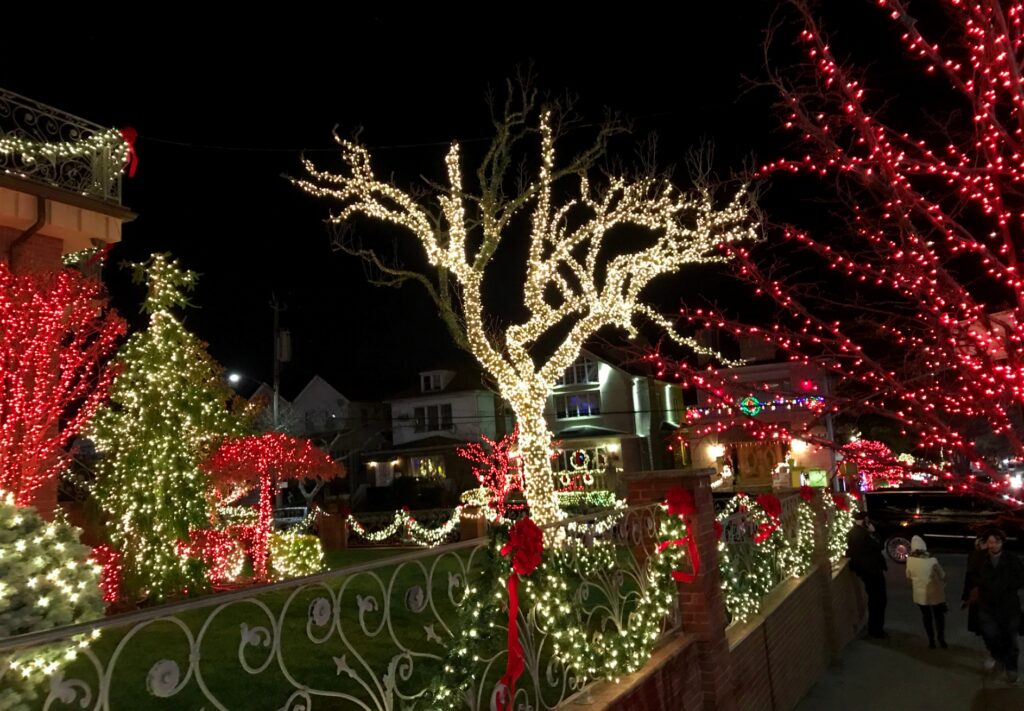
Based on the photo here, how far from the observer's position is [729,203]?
42.5 ft

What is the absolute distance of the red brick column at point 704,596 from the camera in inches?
250

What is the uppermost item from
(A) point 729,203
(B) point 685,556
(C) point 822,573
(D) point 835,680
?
(A) point 729,203

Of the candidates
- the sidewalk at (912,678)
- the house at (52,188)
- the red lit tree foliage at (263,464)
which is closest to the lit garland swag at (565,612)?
the sidewalk at (912,678)

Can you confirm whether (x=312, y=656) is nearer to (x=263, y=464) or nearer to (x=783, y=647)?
(x=783, y=647)

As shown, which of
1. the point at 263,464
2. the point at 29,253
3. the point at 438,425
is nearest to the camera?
the point at 29,253

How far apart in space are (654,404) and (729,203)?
29189 mm

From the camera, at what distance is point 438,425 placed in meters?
42.4

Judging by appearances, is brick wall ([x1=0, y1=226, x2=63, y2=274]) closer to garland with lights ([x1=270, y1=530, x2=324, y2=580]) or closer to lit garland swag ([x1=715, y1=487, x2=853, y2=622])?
garland with lights ([x1=270, y1=530, x2=324, y2=580])

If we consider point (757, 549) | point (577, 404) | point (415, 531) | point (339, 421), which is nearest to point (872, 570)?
point (757, 549)

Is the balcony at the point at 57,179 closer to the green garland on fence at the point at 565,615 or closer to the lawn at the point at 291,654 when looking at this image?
the lawn at the point at 291,654

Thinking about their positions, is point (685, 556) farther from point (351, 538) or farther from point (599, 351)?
point (599, 351)

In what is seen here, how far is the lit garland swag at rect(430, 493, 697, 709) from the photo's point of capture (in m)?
4.05

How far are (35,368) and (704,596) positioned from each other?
693 cm

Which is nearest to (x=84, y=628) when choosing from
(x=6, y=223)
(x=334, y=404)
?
(x=6, y=223)
